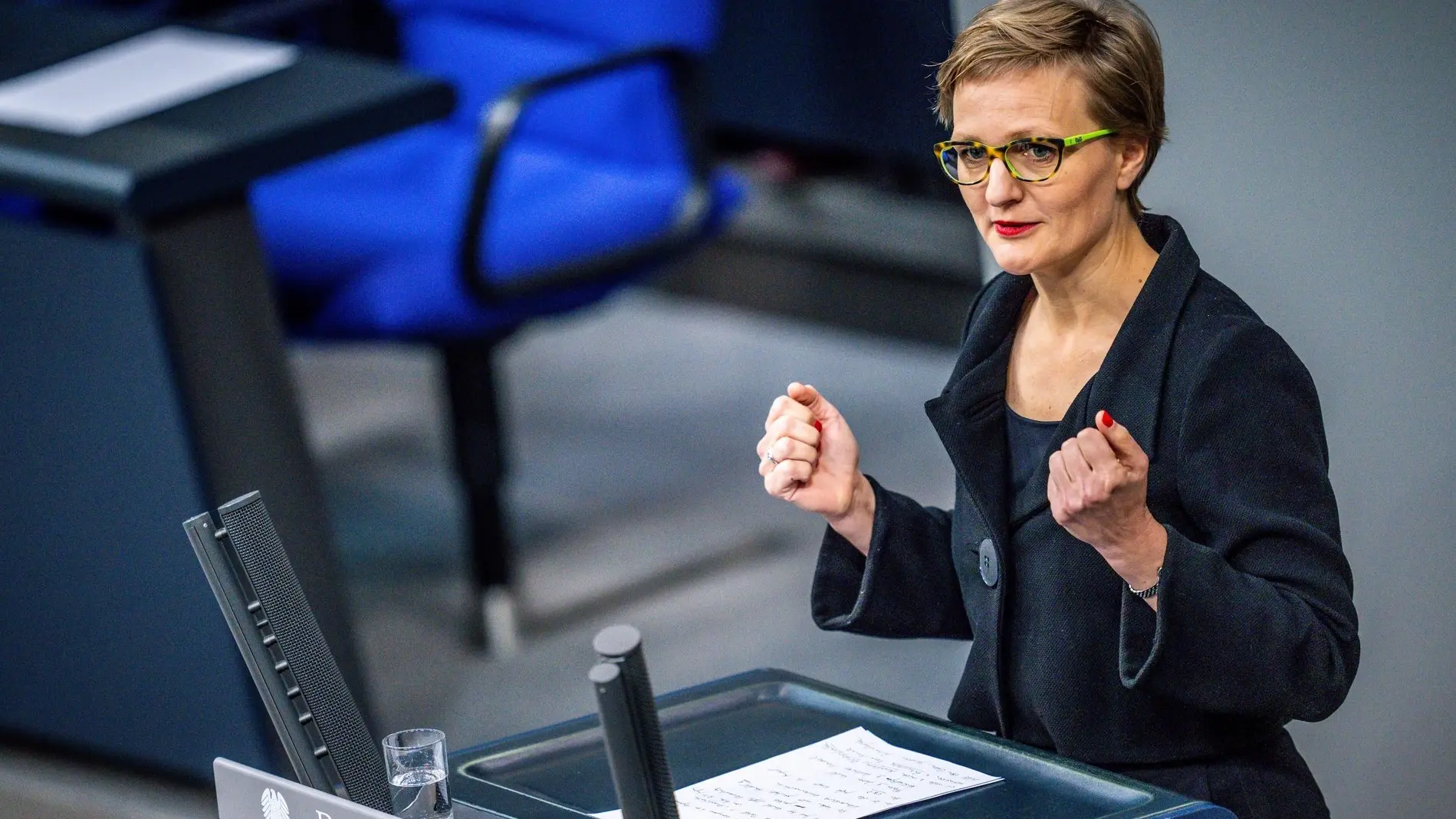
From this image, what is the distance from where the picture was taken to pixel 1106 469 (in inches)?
44.6

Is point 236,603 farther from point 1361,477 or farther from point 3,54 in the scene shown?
point 3,54

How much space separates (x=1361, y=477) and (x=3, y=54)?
2.19 meters

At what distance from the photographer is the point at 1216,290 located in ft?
4.27

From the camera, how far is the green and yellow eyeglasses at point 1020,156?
1251 mm

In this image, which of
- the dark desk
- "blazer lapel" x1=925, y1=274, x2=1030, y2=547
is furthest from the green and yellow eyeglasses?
the dark desk

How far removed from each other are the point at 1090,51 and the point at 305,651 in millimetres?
596

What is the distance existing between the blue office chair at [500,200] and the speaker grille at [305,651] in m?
1.71

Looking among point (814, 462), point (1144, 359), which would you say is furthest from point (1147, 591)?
point (814, 462)

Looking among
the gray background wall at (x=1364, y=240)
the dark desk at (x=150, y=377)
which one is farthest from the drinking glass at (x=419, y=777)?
the dark desk at (x=150, y=377)

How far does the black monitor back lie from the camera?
1235mm

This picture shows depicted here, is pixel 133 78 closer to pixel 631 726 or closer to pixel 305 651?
pixel 305 651

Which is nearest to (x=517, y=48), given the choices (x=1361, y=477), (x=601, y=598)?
(x=601, y=598)

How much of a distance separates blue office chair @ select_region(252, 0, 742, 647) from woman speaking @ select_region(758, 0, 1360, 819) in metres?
1.66

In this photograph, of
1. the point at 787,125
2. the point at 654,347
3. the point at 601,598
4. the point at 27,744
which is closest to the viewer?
the point at 27,744
